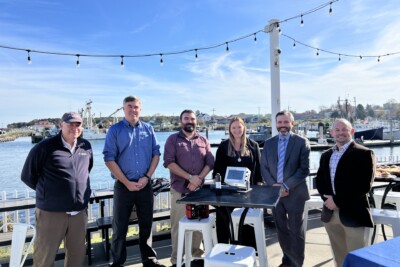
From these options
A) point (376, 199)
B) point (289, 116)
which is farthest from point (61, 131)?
point (376, 199)

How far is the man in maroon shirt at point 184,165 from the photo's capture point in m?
2.87

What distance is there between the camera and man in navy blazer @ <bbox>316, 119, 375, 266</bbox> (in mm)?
2281

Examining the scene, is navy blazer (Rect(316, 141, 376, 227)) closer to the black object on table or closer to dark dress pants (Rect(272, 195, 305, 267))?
dark dress pants (Rect(272, 195, 305, 267))

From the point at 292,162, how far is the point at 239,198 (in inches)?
33.5

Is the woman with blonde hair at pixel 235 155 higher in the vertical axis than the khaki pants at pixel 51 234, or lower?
higher

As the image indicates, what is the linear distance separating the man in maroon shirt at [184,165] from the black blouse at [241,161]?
129 millimetres

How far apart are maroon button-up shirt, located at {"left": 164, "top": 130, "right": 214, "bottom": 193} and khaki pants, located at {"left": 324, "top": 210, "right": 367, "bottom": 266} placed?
128 cm

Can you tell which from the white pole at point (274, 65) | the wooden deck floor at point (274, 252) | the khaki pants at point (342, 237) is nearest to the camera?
the khaki pants at point (342, 237)

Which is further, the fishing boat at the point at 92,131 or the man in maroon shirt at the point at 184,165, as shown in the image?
the fishing boat at the point at 92,131

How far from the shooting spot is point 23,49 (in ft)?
14.0

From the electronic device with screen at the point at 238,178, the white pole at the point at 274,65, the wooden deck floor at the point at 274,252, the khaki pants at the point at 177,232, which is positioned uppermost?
the white pole at the point at 274,65

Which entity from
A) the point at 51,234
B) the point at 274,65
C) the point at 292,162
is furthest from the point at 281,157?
the point at 274,65

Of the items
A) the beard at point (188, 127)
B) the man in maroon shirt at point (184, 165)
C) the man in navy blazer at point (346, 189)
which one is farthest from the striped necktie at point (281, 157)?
the beard at point (188, 127)

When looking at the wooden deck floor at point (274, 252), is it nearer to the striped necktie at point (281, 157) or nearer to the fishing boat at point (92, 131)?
the striped necktie at point (281, 157)
